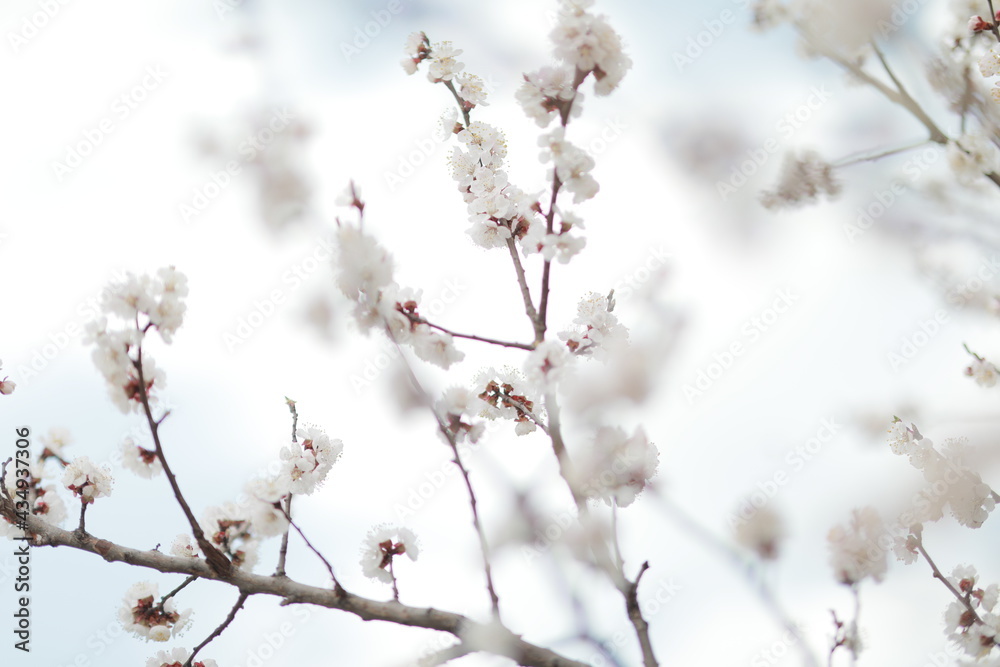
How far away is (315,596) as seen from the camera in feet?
5.71

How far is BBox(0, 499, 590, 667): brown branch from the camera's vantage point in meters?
1.65

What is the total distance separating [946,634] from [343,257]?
96.4 inches

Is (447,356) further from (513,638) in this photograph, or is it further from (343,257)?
(513,638)

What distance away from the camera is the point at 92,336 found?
5.99 ft

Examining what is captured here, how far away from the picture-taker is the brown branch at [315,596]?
65.0 inches

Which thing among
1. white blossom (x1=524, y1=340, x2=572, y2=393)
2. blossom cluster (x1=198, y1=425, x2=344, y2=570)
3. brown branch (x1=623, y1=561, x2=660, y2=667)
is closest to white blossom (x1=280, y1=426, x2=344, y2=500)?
blossom cluster (x1=198, y1=425, x2=344, y2=570)

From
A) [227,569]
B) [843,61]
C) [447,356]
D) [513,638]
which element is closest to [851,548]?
[513,638]

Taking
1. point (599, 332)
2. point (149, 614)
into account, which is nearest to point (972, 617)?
point (599, 332)

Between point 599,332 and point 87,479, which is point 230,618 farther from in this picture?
point 599,332

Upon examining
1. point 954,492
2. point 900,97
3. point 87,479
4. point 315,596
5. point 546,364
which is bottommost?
point 315,596

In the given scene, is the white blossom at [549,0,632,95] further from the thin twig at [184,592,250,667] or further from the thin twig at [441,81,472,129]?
the thin twig at [184,592,250,667]

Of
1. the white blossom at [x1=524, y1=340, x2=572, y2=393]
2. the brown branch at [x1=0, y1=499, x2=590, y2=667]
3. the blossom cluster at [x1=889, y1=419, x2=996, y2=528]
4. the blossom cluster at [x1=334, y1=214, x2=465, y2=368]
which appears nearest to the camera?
the blossom cluster at [x1=334, y1=214, x2=465, y2=368]

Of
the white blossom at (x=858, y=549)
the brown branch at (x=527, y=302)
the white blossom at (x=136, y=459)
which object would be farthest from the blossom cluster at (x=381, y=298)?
the white blossom at (x=858, y=549)

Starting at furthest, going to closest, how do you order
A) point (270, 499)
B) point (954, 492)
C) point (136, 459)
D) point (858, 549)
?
point (954, 492) → point (136, 459) → point (270, 499) → point (858, 549)
